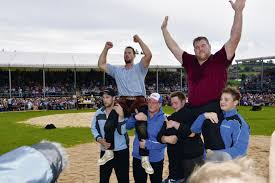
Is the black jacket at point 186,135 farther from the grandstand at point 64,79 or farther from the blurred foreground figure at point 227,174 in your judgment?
the grandstand at point 64,79

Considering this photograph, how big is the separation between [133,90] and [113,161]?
1.18 metres

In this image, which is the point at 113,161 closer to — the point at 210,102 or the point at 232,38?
the point at 210,102

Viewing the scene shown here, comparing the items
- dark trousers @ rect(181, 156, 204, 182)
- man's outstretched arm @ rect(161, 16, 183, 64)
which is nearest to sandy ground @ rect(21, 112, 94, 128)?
man's outstretched arm @ rect(161, 16, 183, 64)

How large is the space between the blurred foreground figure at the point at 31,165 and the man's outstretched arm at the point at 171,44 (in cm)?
335

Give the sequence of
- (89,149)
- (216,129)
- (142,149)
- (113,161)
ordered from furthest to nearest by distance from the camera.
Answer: (89,149), (113,161), (142,149), (216,129)

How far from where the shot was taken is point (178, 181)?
492 cm

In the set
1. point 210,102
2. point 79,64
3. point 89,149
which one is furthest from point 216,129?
point 79,64

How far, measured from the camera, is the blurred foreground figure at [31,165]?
1678mm

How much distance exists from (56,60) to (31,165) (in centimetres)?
3732

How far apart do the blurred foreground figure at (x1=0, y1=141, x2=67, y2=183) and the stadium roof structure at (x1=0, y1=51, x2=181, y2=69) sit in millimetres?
33735

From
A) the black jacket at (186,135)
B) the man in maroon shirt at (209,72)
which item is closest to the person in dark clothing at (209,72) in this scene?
the man in maroon shirt at (209,72)

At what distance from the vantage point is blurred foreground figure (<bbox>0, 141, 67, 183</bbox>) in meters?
1.68

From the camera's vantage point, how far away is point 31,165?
5.76 feet

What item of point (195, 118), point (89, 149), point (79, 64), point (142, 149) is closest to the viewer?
point (195, 118)
